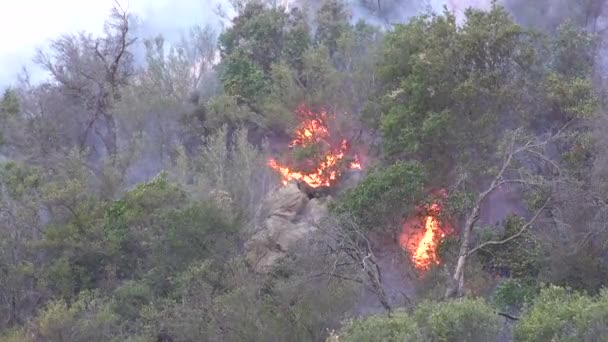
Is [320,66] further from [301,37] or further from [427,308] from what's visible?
[427,308]

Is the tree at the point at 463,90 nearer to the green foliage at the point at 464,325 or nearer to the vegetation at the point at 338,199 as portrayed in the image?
the vegetation at the point at 338,199

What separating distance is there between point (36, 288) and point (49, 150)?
11.4 m

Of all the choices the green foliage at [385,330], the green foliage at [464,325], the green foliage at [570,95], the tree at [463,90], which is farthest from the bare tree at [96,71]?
the green foliage at [464,325]

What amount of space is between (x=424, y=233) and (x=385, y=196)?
5.29 feet

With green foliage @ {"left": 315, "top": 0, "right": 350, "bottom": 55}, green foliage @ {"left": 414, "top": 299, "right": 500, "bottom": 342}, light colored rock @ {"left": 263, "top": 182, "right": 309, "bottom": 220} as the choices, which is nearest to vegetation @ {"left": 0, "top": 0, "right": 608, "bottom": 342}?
green foliage @ {"left": 414, "top": 299, "right": 500, "bottom": 342}

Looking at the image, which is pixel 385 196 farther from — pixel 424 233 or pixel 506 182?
pixel 506 182

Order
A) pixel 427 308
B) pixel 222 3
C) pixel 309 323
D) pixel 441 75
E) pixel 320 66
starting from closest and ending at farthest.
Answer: pixel 427 308 < pixel 309 323 < pixel 441 75 < pixel 320 66 < pixel 222 3

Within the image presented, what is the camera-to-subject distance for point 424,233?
847 inches

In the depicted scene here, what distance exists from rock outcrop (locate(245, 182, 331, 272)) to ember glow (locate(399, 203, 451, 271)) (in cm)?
232

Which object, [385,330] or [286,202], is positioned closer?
[385,330]

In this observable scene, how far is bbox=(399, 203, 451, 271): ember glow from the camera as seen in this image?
2108 cm

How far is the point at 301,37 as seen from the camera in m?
33.5

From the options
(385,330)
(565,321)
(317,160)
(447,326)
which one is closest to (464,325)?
(447,326)

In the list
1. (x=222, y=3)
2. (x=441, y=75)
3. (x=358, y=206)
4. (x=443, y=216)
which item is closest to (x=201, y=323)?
(x=358, y=206)
